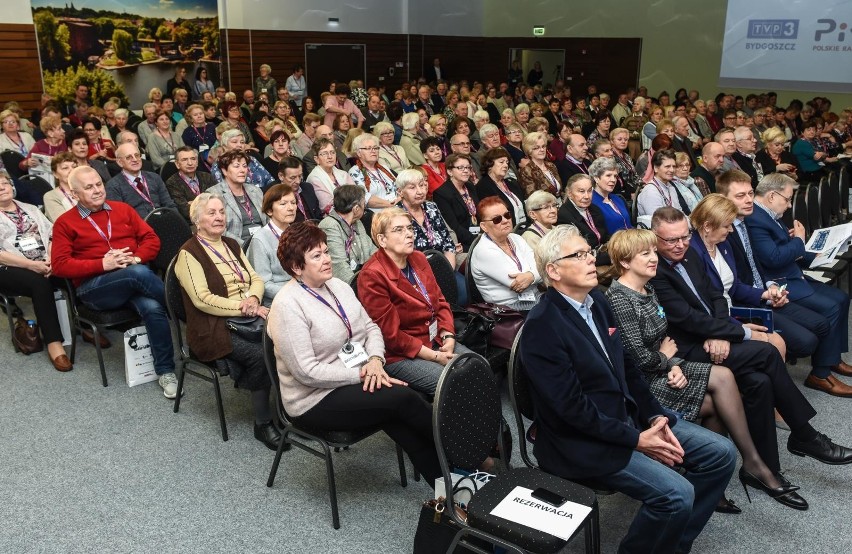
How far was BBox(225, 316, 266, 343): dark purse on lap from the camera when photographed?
3545mm

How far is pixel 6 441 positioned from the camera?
11.7ft

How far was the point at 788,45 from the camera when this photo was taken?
13.6 metres

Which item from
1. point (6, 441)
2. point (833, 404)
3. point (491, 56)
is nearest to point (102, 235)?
point (6, 441)

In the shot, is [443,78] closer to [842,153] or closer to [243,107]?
[243,107]

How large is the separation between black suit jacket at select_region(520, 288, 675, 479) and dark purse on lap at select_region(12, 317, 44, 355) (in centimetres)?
351

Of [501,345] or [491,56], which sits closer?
[501,345]

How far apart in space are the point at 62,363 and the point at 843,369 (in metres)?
4.72

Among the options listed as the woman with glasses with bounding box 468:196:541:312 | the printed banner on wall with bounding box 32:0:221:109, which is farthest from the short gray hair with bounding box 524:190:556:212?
the printed banner on wall with bounding box 32:0:221:109

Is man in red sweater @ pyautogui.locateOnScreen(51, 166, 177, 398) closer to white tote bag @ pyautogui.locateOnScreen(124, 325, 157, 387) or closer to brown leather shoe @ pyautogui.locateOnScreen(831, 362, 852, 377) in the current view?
white tote bag @ pyautogui.locateOnScreen(124, 325, 157, 387)

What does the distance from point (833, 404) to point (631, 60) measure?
44.3 feet

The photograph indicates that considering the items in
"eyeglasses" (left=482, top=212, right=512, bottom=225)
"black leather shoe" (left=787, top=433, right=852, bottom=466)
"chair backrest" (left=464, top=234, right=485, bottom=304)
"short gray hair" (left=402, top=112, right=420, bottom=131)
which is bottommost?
"black leather shoe" (left=787, top=433, right=852, bottom=466)

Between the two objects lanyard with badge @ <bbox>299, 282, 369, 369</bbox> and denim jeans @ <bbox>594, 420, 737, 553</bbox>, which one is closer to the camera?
denim jeans @ <bbox>594, 420, 737, 553</bbox>

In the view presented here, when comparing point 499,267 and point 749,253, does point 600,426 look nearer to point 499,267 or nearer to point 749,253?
point 499,267

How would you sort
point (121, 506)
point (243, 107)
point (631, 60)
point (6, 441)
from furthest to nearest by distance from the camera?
→ point (631, 60) < point (243, 107) < point (6, 441) < point (121, 506)
